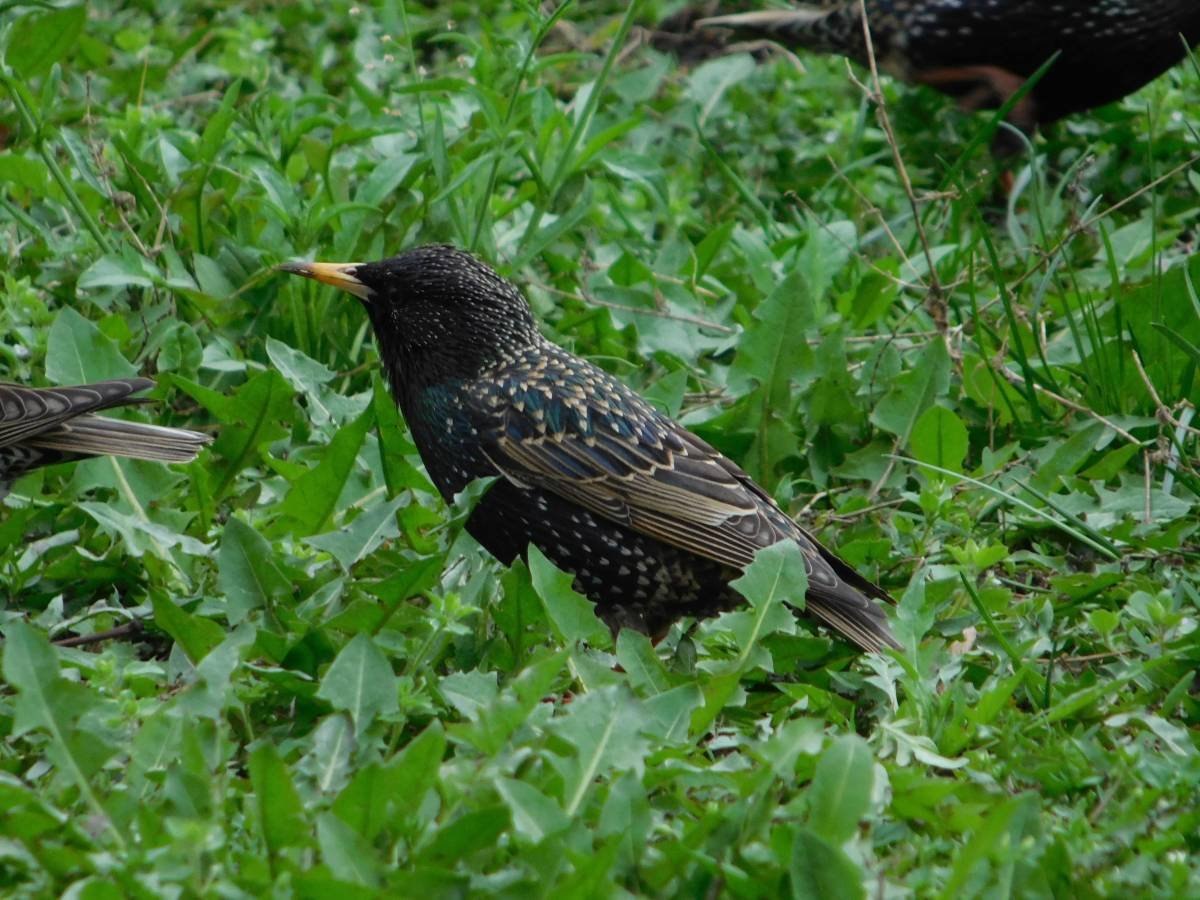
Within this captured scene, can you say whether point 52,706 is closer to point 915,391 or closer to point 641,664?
point 641,664

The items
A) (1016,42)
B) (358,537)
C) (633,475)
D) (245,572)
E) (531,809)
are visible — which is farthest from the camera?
(1016,42)

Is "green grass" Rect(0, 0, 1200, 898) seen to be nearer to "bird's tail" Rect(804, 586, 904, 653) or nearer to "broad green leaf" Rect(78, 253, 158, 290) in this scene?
"broad green leaf" Rect(78, 253, 158, 290)

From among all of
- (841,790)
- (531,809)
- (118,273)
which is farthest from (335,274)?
(841,790)

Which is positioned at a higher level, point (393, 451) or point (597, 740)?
point (597, 740)

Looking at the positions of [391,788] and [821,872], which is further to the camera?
[391,788]

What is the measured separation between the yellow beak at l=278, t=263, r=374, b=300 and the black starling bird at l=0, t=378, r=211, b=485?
488mm

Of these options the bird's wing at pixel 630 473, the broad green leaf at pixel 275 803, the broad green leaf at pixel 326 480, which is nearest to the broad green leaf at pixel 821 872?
the broad green leaf at pixel 275 803

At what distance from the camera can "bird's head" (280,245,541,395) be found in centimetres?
454

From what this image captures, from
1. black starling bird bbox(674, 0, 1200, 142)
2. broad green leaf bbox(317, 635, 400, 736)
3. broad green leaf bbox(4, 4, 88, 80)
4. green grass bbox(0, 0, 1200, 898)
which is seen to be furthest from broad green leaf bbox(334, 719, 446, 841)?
black starling bird bbox(674, 0, 1200, 142)

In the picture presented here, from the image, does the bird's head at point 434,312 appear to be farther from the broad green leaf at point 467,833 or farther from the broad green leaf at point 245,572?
the broad green leaf at point 467,833

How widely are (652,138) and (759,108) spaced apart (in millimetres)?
560

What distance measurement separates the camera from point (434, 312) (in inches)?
179

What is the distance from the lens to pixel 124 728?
348 cm

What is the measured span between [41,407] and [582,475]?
51.6 inches
